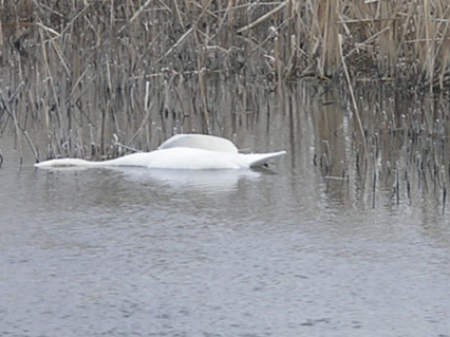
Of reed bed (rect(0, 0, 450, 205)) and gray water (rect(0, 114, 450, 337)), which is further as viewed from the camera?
reed bed (rect(0, 0, 450, 205))

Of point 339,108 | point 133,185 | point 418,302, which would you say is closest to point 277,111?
point 339,108

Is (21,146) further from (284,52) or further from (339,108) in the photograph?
(284,52)

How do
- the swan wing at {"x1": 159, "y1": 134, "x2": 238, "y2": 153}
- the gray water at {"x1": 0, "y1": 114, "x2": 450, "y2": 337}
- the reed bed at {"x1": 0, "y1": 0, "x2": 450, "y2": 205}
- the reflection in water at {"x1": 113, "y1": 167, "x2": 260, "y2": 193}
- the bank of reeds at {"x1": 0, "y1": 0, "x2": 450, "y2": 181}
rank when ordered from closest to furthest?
the gray water at {"x1": 0, "y1": 114, "x2": 450, "y2": 337}
the reflection in water at {"x1": 113, "y1": 167, "x2": 260, "y2": 193}
the swan wing at {"x1": 159, "y1": 134, "x2": 238, "y2": 153}
the reed bed at {"x1": 0, "y1": 0, "x2": 450, "y2": 205}
the bank of reeds at {"x1": 0, "y1": 0, "x2": 450, "y2": 181}

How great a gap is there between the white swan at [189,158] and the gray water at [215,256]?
7 cm

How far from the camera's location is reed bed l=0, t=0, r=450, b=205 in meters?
6.00

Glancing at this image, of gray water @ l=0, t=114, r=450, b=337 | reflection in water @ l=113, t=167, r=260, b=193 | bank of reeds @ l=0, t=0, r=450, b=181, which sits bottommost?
gray water @ l=0, t=114, r=450, b=337

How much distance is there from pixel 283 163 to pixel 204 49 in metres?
2.74

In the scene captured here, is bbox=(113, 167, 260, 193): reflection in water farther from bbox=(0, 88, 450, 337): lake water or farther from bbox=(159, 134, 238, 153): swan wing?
bbox=(159, 134, 238, 153): swan wing

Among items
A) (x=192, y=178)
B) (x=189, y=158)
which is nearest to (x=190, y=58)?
(x=189, y=158)

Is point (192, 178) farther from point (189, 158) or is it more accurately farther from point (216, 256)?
point (216, 256)

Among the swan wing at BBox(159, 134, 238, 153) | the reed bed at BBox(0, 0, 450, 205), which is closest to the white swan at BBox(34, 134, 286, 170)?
the swan wing at BBox(159, 134, 238, 153)

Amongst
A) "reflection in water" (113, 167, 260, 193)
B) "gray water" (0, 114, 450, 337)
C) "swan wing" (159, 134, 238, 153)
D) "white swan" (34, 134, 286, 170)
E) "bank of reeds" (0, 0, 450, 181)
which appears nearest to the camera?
"gray water" (0, 114, 450, 337)

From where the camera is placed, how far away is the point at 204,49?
27.0 ft

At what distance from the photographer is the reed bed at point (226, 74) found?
19.7ft
